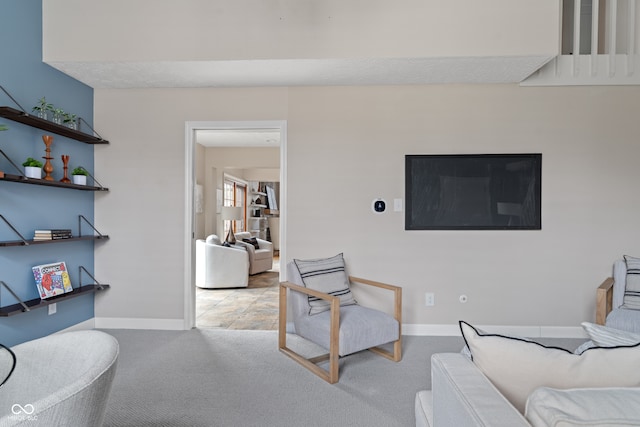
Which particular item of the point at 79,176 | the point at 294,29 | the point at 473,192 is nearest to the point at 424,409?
the point at 473,192

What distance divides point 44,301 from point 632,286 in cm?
469

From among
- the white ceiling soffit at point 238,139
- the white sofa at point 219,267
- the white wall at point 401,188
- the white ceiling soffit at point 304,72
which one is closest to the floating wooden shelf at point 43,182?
the white wall at point 401,188

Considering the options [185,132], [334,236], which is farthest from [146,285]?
[334,236]

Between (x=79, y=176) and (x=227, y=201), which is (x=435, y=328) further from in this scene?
(x=227, y=201)

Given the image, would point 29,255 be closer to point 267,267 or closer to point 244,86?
point 244,86

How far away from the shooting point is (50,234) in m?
2.97

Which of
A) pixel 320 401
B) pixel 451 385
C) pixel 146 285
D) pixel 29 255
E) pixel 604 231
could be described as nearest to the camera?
pixel 451 385

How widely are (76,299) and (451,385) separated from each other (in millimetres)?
3610

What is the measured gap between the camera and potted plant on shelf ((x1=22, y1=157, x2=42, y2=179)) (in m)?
2.79

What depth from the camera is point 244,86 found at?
11.9ft

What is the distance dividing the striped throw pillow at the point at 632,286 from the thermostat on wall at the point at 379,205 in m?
2.07

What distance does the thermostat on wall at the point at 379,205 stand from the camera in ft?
11.8

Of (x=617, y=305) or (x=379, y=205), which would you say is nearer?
(x=617, y=305)

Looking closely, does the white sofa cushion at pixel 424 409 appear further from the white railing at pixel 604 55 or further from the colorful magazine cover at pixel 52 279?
the white railing at pixel 604 55
